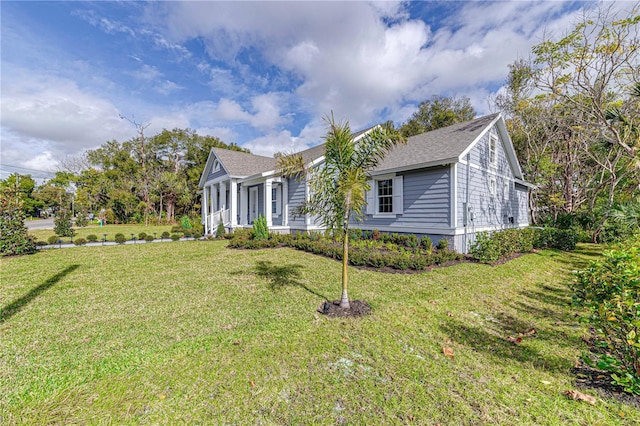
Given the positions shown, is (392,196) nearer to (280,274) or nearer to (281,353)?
(280,274)

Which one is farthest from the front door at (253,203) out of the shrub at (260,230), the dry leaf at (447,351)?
the dry leaf at (447,351)

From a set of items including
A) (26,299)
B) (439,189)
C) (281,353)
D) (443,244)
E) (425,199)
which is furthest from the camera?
(425,199)

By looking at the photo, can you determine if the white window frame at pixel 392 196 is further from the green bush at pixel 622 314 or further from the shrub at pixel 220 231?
the green bush at pixel 622 314

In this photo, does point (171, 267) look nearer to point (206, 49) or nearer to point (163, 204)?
point (206, 49)

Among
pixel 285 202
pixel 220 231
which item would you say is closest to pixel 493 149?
pixel 285 202

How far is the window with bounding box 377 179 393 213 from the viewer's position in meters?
11.6

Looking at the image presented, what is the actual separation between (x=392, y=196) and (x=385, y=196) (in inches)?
15.9

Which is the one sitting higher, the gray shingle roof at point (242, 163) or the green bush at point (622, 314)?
the gray shingle roof at point (242, 163)

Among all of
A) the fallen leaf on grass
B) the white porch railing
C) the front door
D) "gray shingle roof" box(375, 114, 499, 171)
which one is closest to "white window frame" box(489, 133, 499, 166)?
"gray shingle roof" box(375, 114, 499, 171)

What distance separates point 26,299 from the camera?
5.11 m

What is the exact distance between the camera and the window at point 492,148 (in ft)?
40.2

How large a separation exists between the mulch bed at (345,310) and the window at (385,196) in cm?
733

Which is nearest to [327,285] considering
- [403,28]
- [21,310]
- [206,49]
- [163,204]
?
[21,310]

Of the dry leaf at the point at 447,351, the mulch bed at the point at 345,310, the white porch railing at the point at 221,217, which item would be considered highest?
the white porch railing at the point at 221,217
